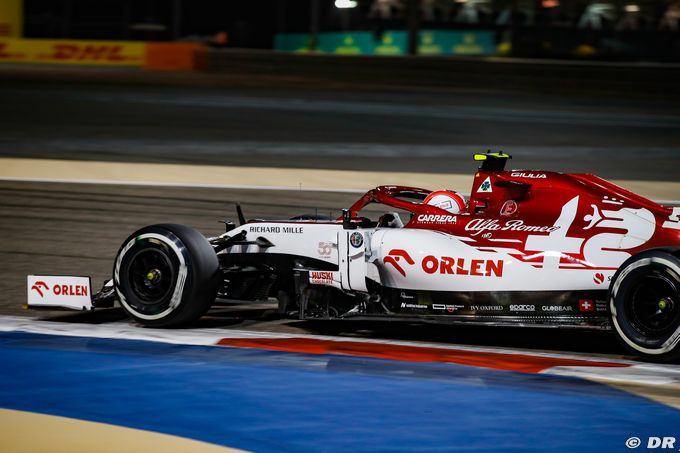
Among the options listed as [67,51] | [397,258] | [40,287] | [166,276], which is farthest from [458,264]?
[67,51]

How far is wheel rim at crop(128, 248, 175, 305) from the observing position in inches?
283

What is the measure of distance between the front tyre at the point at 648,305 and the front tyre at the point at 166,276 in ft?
8.01

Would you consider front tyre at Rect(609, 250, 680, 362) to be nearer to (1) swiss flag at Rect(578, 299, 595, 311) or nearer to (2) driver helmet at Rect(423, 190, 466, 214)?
(1) swiss flag at Rect(578, 299, 595, 311)

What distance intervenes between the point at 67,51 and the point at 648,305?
38.1m

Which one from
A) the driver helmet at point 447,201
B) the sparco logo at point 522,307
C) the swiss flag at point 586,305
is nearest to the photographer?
the swiss flag at point 586,305

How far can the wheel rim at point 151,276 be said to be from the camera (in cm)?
718

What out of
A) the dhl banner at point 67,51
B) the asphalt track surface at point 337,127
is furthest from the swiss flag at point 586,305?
the dhl banner at point 67,51

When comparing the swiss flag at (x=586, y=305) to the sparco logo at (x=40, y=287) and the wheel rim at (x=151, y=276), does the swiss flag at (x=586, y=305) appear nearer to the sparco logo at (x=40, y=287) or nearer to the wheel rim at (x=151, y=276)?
the wheel rim at (x=151, y=276)

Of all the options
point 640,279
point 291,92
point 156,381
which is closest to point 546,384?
point 640,279

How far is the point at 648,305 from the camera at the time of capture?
6.23m

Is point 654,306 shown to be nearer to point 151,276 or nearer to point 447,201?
point 447,201

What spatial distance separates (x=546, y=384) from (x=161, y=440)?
2.03m

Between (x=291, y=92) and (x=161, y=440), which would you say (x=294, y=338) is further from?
(x=291, y=92)

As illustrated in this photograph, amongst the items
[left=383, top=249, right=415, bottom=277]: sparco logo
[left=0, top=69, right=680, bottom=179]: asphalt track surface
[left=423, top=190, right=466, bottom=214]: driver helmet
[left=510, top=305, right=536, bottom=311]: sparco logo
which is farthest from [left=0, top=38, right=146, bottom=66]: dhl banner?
[left=510, top=305, right=536, bottom=311]: sparco logo
